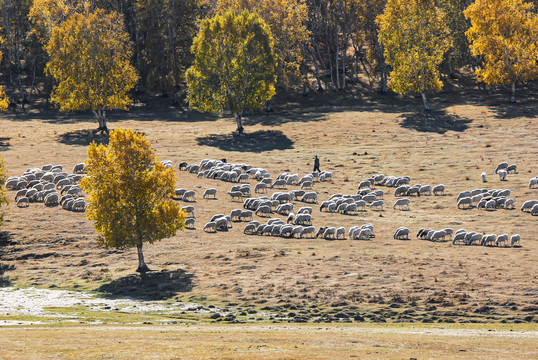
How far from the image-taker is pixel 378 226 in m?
52.8

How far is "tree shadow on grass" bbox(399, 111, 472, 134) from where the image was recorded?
91106 mm

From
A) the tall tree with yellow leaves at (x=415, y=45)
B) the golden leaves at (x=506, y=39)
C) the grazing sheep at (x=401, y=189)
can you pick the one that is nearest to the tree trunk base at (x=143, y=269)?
the grazing sheep at (x=401, y=189)

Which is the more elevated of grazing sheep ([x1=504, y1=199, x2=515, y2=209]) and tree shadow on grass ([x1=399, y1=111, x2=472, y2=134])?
tree shadow on grass ([x1=399, y1=111, x2=472, y2=134])

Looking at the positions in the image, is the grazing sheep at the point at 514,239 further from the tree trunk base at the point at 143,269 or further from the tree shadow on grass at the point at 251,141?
the tree shadow on grass at the point at 251,141

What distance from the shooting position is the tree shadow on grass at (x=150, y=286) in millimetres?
39031

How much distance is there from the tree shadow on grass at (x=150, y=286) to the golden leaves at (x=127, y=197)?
98.5 inches

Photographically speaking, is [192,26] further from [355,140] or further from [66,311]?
[66,311]

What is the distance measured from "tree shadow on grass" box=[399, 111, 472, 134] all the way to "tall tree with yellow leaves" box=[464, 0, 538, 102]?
35.9 ft

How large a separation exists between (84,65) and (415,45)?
4620cm

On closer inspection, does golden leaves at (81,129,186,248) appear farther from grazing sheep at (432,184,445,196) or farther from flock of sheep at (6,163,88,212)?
grazing sheep at (432,184,445,196)

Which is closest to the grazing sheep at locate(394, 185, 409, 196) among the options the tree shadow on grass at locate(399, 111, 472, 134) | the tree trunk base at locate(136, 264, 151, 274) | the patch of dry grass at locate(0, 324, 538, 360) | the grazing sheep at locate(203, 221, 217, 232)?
the grazing sheep at locate(203, 221, 217, 232)

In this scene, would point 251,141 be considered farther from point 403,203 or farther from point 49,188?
point 403,203

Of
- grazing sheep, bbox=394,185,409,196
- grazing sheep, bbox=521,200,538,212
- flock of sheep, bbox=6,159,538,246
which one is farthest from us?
grazing sheep, bbox=394,185,409,196

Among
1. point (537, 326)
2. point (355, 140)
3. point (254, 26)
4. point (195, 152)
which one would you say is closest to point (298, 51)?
point (254, 26)
